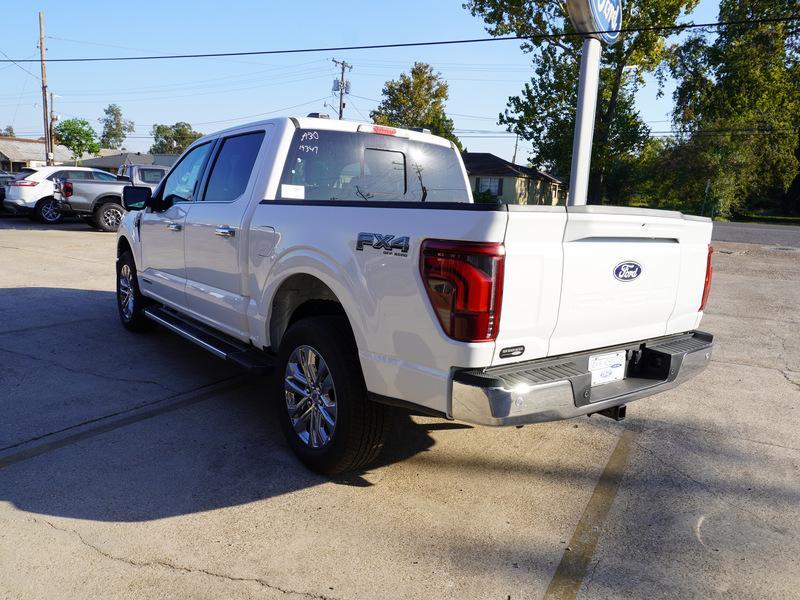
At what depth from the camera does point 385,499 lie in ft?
10.7

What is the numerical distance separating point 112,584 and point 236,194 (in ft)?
8.65

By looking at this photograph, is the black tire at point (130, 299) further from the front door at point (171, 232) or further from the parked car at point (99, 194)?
the parked car at point (99, 194)

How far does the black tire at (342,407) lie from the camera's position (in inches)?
125

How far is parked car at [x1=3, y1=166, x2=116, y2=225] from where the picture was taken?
57.1ft

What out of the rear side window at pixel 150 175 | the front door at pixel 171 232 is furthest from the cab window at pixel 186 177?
the rear side window at pixel 150 175

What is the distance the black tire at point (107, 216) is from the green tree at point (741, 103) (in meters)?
25.9

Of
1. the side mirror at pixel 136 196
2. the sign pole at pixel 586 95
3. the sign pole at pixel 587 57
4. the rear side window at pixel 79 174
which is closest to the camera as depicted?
the side mirror at pixel 136 196

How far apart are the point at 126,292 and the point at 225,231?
117 inches

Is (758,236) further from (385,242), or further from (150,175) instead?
(385,242)

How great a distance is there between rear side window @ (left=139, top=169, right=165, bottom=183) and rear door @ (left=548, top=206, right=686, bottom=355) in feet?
53.3

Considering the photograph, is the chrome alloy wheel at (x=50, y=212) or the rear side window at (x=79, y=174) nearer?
the rear side window at (x=79, y=174)

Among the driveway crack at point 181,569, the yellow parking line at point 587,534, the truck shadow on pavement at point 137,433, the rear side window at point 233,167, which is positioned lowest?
the driveway crack at point 181,569

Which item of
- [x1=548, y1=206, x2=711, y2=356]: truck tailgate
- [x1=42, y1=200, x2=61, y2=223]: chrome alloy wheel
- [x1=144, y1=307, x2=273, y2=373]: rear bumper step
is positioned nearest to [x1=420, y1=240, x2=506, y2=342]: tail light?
[x1=548, y1=206, x2=711, y2=356]: truck tailgate

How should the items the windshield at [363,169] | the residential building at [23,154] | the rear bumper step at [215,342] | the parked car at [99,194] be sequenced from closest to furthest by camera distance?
the rear bumper step at [215,342] → the windshield at [363,169] → the parked car at [99,194] → the residential building at [23,154]
